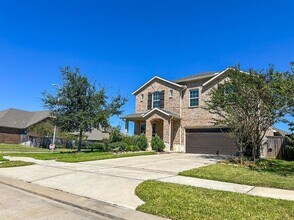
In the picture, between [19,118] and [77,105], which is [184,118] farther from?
[19,118]

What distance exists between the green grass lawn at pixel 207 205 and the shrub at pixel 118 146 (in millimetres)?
15312

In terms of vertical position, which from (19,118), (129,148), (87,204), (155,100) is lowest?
(87,204)

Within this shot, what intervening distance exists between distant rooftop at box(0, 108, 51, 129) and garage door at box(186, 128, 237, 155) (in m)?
30.7

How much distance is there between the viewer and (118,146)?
74.5 feet

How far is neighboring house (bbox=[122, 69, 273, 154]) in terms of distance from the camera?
873 inches

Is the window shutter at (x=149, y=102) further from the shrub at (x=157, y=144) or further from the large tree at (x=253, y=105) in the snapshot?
the large tree at (x=253, y=105)

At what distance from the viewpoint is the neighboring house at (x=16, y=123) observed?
4538 cm

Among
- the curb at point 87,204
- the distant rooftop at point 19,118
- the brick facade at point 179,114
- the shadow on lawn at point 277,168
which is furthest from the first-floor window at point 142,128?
the distant rooftop at point 19,118

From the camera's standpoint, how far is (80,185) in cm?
824

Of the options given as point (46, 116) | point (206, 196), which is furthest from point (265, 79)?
point (46, 116)

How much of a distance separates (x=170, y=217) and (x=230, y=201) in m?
1.87

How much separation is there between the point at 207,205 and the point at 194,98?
19.0 meters

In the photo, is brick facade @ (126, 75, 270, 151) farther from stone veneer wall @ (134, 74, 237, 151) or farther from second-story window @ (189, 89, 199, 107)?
second-story window @ (189, 89, 199, 107)

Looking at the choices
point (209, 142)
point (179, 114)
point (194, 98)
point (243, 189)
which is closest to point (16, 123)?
point (179, 114)
